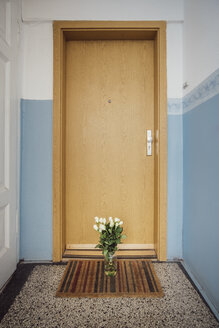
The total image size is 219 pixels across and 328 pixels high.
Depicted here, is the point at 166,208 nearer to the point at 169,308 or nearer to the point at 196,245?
the point at 196,245

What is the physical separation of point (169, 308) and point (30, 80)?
2026 mm

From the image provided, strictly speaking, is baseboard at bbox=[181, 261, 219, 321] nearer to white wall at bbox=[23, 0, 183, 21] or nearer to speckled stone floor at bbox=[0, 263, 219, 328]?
speckled stone floor at bbox=[0, 263, 219, 328]

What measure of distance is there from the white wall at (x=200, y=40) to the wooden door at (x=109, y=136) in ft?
1.13

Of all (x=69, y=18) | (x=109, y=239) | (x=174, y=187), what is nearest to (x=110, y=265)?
(x=109, y=239)

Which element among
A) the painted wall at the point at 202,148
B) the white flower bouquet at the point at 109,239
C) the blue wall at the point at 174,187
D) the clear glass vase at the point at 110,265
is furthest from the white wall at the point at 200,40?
the clear glass vase at the point at 110,265

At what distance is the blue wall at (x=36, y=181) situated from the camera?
5.85ft

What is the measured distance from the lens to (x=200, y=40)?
1.47 metres

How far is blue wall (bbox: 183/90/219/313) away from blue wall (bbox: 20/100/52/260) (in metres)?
1.18

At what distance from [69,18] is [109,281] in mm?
2161

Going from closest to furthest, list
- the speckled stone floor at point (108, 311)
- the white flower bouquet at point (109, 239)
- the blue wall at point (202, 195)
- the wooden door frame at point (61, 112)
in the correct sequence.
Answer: the speckled stone floor at point (108, 311) → the blue wall at point (202, 195) → the white flower bouquet at point (109, 239) → the wooden door frame at point (61, 112)

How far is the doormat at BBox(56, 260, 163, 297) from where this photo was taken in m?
1.36

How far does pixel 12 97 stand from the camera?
1607 mm

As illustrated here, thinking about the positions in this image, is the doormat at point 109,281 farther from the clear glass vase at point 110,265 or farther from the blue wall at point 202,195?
the blue wall at point 202,195

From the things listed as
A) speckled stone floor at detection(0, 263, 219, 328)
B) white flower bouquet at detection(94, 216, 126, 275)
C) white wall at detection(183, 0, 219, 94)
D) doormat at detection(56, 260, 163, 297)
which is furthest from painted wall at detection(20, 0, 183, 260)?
white flower bouquet at detection(94, 216, 126, 275)
